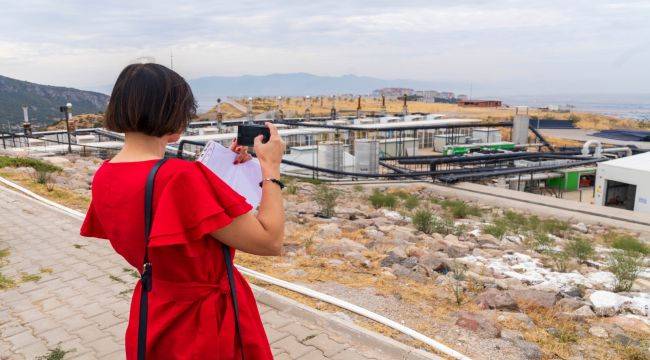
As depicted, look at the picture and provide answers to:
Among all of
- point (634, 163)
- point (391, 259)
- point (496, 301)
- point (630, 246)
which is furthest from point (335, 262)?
point (634, 163)

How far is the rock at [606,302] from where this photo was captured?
208 inches

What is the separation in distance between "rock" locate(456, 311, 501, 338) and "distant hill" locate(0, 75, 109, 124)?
227 ft

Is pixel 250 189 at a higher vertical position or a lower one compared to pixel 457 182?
higher

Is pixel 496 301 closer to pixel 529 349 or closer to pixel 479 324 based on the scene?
pixel 479 324

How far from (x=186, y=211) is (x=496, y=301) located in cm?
439

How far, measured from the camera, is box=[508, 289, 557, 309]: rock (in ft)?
17.0

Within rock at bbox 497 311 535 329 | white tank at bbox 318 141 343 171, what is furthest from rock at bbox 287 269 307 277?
white tank at bbox 318 141 343 171

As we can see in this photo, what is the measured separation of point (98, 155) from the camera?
73.8 feet

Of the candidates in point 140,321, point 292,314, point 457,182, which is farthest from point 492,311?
point 457,182

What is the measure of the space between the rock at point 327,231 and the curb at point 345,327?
3255 mm

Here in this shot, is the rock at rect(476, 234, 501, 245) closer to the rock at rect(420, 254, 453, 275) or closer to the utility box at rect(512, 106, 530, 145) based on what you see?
the rock at rect(420, 254, 453, 275)

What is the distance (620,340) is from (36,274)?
6.39 meters

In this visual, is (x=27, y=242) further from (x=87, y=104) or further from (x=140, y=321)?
(x=87, y=104)

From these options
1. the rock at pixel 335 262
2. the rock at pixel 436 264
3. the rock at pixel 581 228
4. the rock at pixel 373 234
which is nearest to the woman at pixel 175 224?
the rock at pixel 335 262
